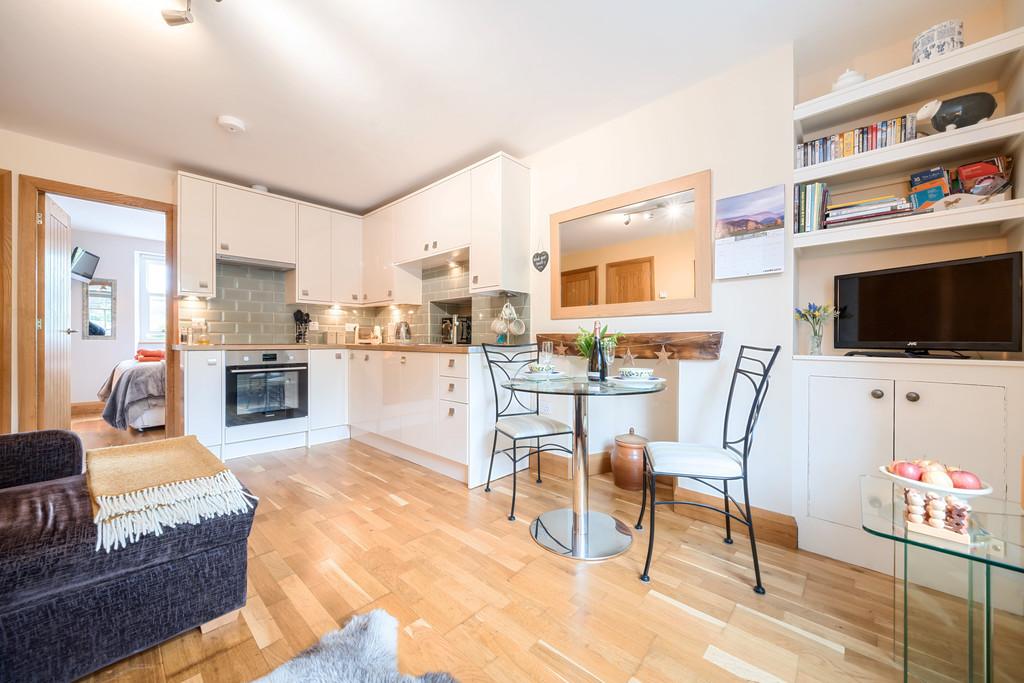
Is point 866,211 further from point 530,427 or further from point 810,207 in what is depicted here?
point 530,427

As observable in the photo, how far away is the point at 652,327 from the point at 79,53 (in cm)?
341

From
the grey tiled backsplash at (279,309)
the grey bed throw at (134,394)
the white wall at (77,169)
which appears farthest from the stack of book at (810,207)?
the grey bed throw at (134,394)

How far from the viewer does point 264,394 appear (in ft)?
11.0

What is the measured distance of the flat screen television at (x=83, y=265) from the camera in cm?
523

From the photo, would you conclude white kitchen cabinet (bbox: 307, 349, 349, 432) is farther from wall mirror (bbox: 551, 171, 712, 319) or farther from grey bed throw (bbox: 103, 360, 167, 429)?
wall mirror (bbox: 551, 171, 712, 319)

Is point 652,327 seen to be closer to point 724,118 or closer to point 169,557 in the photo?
point 724,118

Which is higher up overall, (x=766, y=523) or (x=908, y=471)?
(x=908, y=471)

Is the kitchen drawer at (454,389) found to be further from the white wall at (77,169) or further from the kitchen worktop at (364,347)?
the white wall at (77,169)

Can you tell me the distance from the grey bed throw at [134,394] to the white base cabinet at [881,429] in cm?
582

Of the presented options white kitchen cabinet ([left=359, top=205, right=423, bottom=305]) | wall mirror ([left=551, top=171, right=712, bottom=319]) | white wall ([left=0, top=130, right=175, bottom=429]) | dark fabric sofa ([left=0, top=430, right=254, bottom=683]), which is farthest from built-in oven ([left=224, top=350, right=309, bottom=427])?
wall mirror ([left=551, top=171, right=712, bottom=319])

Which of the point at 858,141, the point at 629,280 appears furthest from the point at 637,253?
the point at 858,141

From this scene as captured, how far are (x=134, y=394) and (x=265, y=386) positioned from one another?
204cm

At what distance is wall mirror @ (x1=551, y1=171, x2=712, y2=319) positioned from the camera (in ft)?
7.29

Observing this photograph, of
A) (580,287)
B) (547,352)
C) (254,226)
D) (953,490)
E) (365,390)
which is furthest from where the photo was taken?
(365,390)
